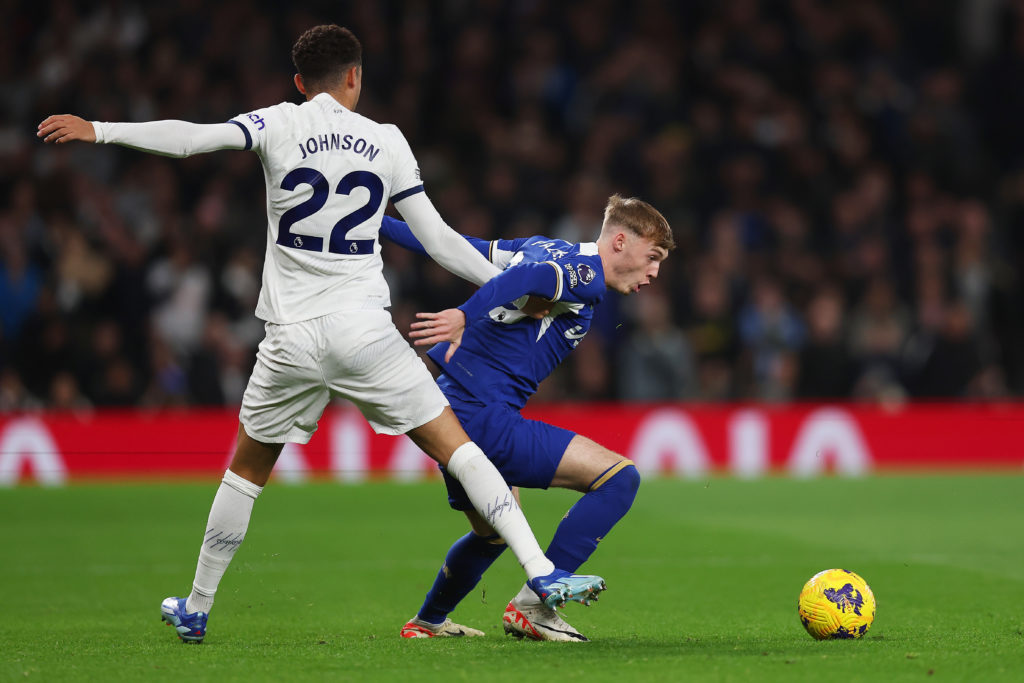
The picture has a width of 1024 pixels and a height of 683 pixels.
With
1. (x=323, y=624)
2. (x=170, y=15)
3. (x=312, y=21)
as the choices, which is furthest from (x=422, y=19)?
(x=323, y=624)

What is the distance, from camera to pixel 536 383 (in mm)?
5539

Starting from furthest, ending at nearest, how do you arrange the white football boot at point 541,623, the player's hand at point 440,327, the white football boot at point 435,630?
the white football boot at point 435,630
the white football boot at point 541,623
the player's hand at point 440,327

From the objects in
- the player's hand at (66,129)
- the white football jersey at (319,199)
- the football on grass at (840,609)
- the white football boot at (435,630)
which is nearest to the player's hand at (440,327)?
the white football jersey at (319,199)

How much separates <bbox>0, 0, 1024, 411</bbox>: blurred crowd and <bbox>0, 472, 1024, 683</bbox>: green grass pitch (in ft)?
4.44

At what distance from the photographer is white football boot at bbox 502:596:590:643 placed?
5272mm

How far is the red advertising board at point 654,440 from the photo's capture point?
1283cm

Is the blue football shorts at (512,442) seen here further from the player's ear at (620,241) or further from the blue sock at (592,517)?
the player's ear at (620,241)

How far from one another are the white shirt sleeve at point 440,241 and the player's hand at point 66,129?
1179mm

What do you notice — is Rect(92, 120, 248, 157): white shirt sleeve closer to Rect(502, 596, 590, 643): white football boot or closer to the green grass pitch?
the green grass pitch

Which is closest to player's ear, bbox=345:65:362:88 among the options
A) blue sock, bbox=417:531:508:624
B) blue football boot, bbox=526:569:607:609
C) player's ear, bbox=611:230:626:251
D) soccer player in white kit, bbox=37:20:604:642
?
soccer player in white kit, bbox=37:20:604:642

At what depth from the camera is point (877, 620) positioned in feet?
19.3

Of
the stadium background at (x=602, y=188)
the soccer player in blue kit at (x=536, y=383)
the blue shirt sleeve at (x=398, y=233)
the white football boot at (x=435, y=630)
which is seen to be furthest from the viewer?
the stadium background at (x=602, y=188)

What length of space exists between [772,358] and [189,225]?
621 cm

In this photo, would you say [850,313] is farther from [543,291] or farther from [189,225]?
[543,291]
